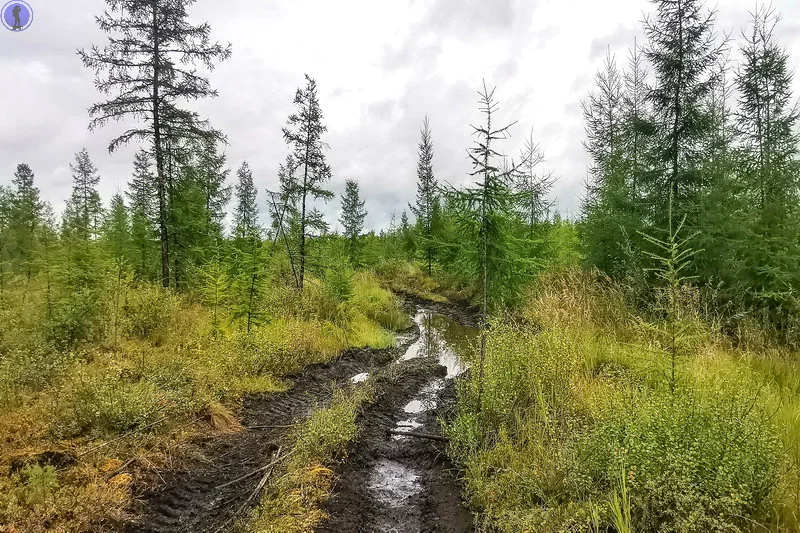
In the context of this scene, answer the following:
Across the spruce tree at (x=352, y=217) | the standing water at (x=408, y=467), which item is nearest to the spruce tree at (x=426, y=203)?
the spruce tree at (x=352, y=217)

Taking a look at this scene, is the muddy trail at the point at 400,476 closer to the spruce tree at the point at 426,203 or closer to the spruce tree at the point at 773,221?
the spruce tree at the point at 773,221

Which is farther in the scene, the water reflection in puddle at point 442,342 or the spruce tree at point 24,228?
the spruce tree at point 24,228

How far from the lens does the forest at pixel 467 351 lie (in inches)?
141

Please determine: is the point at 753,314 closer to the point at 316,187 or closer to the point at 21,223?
the point at 316,187

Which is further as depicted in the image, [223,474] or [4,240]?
[4,240]

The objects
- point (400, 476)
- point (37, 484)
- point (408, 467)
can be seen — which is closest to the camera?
point (37, 484)

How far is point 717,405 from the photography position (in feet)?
11.7

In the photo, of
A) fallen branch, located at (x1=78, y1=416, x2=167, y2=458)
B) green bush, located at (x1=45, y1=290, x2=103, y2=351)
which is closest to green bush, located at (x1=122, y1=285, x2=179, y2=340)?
green bush, located at (x1=45, y1=290, x2=103, y2=351)

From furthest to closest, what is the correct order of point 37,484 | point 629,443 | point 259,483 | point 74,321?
1. point 74,321
2. point 259,483
3. point 37,484
4. point 629,443

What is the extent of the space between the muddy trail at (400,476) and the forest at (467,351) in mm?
62

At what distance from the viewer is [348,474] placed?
17.0ft

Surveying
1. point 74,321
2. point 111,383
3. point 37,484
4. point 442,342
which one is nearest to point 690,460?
point 37,484

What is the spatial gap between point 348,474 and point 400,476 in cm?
79

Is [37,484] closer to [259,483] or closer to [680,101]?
A: [259,483]
